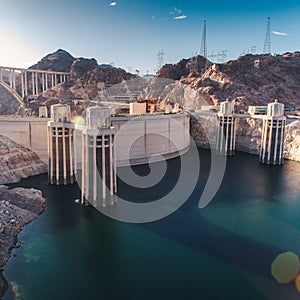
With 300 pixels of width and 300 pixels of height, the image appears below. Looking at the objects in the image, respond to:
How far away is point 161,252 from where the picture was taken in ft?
49.9

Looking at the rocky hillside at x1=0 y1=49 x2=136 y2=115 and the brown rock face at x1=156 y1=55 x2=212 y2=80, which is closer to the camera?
the rocky hillside at x1=0 y1=49 x2=136 y2=115

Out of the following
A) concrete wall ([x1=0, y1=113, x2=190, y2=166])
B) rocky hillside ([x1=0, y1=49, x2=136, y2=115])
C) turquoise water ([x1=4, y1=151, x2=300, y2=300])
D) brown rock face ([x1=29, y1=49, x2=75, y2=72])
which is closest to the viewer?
turquoise water ([x1=4, y1=151, x2=300, y2=300])

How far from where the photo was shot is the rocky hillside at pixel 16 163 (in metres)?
25.8

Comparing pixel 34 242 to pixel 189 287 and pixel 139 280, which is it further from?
pixel 189 287

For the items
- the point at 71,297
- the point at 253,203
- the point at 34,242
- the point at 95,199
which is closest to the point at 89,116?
the point at 95,199

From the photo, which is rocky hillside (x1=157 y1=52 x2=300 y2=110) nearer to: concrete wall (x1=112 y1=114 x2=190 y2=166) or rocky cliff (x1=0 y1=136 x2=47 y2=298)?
concrete wall (x1=112 y1=114 x2=190 y2=166)

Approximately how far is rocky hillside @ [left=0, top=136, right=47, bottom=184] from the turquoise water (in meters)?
4.69

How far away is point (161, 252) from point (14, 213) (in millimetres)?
8911

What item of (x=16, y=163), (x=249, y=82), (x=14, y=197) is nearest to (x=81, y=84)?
(x=249, y=82)

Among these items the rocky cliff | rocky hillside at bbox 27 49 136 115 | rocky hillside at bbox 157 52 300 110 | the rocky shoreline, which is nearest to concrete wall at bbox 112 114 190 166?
the rocky cliff

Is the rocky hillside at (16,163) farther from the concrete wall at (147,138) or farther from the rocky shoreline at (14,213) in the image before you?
the concrete wall at (147,138)

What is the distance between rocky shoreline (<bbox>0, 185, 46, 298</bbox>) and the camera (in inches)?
584

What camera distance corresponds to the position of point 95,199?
20.0m

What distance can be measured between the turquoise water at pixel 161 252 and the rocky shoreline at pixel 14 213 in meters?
0.37
